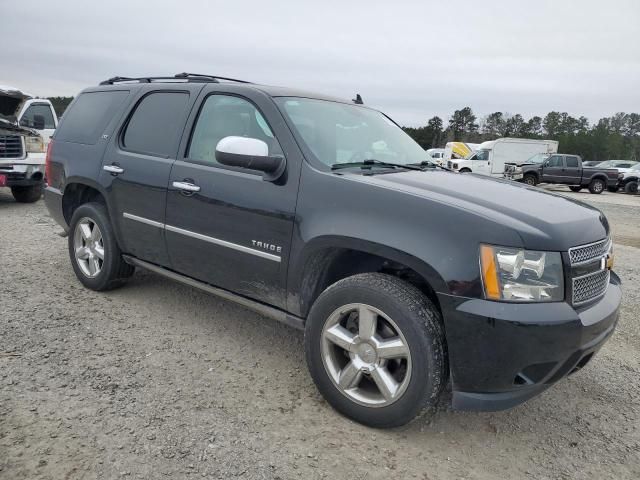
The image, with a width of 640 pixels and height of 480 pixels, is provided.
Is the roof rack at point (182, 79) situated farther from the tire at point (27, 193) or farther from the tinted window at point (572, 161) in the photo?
the tinted window at point (572, 161)

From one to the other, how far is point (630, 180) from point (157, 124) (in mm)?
26518

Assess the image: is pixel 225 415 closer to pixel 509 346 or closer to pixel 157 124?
pixel 509 346

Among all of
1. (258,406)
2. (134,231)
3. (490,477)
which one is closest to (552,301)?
(490,477)

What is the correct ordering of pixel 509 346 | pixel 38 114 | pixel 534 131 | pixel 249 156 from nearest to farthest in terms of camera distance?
1. pixel 509 346
2. pixel 249 156
3. pixel 38 114
4. pixel 534 131

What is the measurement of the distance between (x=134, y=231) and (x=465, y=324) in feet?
8.84

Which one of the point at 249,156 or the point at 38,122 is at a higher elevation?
the point at 249,156

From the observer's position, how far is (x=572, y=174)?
2312 centimetres

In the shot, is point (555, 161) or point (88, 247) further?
point (555, 161)

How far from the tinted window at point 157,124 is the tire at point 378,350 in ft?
6.01

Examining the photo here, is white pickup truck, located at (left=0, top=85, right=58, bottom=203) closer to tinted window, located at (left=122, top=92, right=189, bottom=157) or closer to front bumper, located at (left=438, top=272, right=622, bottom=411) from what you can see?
tinted window, located at (left=122, top=92, right=189, bottom=157)

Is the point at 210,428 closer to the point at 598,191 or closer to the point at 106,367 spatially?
the point at 106,367

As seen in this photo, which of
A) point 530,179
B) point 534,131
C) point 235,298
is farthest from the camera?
point 534,131

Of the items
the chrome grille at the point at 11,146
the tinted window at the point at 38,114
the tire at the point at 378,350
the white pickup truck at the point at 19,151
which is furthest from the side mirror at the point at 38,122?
the tire at the point at 378,350

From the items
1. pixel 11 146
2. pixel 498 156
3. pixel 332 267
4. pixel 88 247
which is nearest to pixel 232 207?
pixel 332 267
